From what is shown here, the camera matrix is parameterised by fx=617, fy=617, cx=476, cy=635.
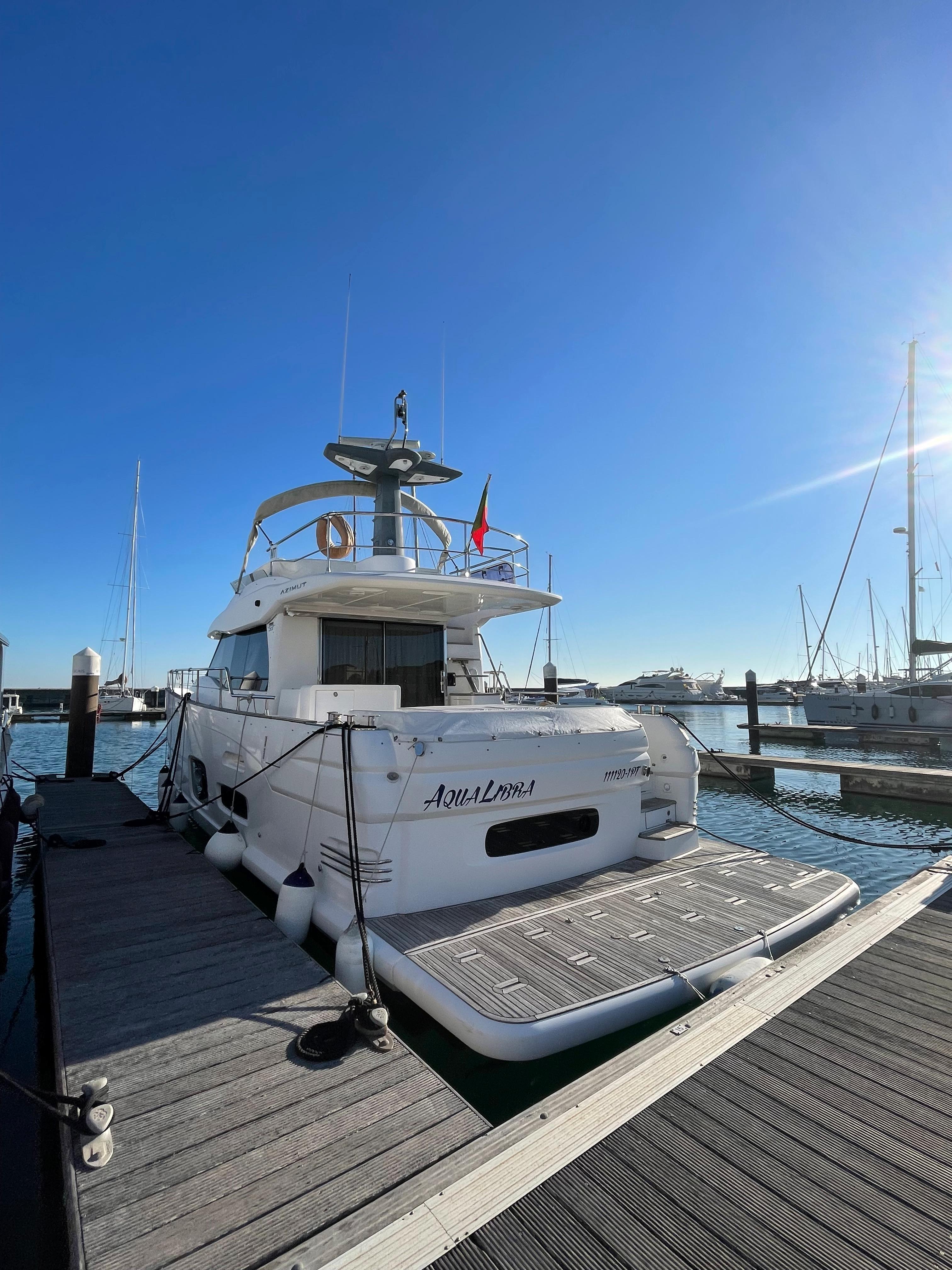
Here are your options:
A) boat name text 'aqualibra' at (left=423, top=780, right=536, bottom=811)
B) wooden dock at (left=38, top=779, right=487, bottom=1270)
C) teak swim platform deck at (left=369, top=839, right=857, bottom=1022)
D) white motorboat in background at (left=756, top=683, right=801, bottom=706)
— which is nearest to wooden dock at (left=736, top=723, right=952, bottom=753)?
teak swim platform deck at (left=369, top=839, right=857, bottom=1022)

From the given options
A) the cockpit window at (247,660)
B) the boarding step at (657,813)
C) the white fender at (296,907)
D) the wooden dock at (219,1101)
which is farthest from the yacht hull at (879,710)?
the wooden dock at (219,1101)

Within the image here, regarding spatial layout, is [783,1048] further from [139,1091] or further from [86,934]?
[86,934]

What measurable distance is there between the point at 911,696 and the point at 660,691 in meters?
39.9

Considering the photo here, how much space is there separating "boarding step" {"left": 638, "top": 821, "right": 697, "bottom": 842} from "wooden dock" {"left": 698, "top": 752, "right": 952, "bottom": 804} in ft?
18.0

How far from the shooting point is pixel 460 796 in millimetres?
4836

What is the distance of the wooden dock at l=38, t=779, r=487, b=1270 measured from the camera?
215 cm

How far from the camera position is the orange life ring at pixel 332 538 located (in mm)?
7223

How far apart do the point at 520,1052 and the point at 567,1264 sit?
4.45ft

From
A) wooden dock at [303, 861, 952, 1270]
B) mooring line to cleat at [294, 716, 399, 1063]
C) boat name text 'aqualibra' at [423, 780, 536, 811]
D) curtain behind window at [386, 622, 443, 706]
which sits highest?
curtain behind window at [386, 622, 443, 706]

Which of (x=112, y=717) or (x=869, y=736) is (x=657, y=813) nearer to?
(x=869, y=736)

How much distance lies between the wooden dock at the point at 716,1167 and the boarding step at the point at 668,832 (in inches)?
110

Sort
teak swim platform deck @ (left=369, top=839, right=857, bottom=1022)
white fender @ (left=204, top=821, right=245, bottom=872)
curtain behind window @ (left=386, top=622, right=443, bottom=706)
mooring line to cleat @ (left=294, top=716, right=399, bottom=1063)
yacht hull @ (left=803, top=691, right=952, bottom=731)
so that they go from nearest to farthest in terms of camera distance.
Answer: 1. mooring line to cleat @ (left=294, top=716, right=399, bottom=1063)
2. teak swim platform deck @ (left=369, top=839, right=857, bottom=1022)
3. white fender @ (left=204, top=821, right=245, bottom=872)
4. curtain behind window @ (left=386, top=622, right=443, bottom=706)
5. yacht hull @ (left=803, top=691, right=952, bottom=731)

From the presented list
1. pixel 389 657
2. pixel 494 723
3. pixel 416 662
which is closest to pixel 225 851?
pixel 389 657

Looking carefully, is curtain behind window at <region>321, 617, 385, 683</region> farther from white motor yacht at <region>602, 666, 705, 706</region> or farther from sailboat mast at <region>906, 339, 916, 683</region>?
white motor yacht at <region>602, 666, 705, 706</region>
